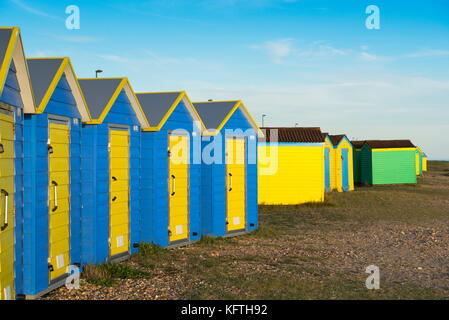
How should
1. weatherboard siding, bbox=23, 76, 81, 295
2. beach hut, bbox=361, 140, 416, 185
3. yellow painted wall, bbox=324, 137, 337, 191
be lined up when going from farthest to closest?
beach hut, bbox=361, 140, 416, 185
yellow painted wall, bbox=324, 137, 337, 191
weatherboard siding, bbox=23, 76, 81, 295

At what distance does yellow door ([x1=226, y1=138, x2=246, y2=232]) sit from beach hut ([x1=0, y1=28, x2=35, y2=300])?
634cm

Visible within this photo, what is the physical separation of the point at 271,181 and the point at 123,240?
12293mm

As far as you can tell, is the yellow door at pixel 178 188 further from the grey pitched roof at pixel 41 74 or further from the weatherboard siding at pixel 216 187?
the grey pitched roof at pixel 41 74

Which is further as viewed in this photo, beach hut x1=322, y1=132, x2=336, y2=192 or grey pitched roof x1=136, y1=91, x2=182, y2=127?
beach hut x1=322, y1=132, x2=336, y2=192

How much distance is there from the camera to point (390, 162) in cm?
3475

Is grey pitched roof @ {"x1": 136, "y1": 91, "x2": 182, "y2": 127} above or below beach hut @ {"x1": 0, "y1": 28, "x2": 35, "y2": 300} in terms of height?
above

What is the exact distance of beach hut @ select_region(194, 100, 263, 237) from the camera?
11219mm

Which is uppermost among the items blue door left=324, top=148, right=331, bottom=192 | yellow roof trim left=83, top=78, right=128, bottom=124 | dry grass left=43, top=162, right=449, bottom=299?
yellow roof trim left=83, top=78, right=128, bottom=124

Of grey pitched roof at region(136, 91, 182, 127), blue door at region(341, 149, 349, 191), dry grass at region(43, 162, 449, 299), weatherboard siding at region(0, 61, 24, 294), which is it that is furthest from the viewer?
blue door at region(341, 149, 349, 191)

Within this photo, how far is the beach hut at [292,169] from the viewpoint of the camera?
66.4 feet

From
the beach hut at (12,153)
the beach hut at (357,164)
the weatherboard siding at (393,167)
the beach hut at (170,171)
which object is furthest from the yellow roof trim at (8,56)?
the beach hut at (357,164)

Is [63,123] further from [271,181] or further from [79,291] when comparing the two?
[271,181]

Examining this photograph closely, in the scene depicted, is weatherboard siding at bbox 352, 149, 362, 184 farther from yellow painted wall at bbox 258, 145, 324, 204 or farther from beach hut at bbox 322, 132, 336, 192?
yellow painted wall at bbox 258, 145, 324, 204

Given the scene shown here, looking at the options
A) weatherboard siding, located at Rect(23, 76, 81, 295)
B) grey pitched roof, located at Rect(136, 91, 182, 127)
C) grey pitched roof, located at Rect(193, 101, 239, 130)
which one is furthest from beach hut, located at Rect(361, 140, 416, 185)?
weatherboard siding, located at Rect(23, 76, 81, 295)
